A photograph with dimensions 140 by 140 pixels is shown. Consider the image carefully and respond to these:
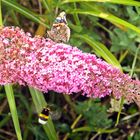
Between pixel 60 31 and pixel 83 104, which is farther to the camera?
pixel 83 104

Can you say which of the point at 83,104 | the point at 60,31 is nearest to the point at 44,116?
the point at 60,31

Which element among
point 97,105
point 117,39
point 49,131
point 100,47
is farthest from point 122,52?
point 49,131

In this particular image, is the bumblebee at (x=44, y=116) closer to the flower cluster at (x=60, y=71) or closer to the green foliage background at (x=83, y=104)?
the flower cluster at (x=60, y=71)

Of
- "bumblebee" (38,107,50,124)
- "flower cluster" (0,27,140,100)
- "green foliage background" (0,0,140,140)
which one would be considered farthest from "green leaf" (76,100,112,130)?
"flower cluster" (0,27,140,100)

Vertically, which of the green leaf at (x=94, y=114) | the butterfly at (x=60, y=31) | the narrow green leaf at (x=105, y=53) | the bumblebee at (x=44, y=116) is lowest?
the green leaf at (x=94, y=114)

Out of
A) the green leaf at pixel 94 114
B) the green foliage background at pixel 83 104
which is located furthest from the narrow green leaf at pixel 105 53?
the green leaf at pixel 94 114

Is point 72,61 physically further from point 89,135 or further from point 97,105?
point 89,135

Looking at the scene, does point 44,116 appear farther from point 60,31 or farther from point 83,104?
point 83,104

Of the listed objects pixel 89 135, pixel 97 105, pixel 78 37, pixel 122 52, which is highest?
pixel 78 37
